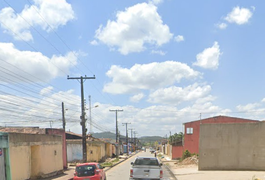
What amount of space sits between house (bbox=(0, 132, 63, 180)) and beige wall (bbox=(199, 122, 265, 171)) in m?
12.6

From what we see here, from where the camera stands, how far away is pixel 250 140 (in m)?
22.9

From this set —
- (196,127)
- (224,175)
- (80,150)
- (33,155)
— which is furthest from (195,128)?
(33,155)

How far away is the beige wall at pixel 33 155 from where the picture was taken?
1639cm

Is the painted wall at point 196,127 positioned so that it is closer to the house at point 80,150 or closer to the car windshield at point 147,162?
the house at point 80,150

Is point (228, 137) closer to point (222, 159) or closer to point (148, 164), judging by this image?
point (222, 159)

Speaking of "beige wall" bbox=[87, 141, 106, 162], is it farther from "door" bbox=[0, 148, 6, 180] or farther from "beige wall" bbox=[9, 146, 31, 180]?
"door" bbox=[0, 148, 6, 180]

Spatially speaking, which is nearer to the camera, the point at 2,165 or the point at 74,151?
the point at 2,165

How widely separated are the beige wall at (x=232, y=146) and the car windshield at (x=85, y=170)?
12.4 m

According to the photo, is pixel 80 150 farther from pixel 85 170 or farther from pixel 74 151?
pixel 85 170

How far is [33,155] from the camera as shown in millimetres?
19984

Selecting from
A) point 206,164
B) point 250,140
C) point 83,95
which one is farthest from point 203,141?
point 83,95

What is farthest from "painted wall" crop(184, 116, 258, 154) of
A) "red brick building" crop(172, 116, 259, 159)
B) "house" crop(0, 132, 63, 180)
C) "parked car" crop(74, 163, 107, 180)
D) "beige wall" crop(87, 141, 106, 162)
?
"parked car" crop(74, 163, 107, 180)

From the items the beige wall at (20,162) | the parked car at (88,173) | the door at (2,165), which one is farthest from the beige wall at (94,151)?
the parked car at (88,173)

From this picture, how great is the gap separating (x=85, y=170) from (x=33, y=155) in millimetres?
6725
